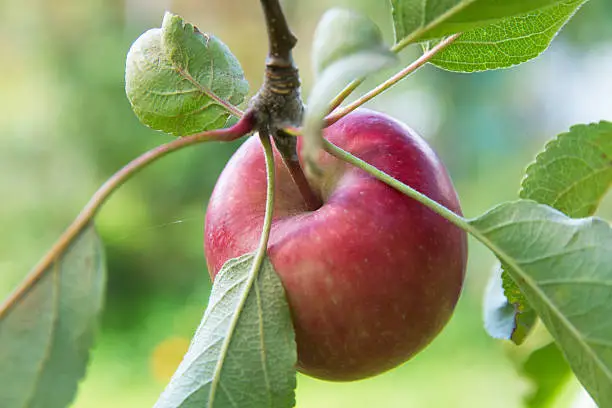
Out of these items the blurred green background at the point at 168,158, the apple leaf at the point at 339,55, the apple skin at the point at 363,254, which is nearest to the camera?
the apple leaf at the point at 339,55

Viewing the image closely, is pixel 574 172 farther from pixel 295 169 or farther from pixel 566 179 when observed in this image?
pixel 295 169

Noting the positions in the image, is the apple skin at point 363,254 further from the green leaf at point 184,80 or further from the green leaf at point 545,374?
the green leaf at point 545,374

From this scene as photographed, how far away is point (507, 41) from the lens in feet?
1.37

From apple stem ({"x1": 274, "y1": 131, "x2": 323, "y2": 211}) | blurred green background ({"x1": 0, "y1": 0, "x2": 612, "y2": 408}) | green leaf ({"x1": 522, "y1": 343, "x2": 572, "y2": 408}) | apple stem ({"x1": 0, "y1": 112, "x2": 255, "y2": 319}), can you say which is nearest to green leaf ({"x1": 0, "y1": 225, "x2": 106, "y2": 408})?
apple stem ({"x1": 0, "y1": 112, "x2": 255, "y2": 319})

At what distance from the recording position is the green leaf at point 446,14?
323 millimetres

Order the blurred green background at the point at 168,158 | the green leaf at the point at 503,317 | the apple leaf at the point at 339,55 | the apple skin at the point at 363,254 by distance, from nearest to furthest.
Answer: the apple leaf at the point at 339,55, the apple skin at the point at 363,254, the green leaf at the point at 503,317, the blurred green background at the point at 168,158

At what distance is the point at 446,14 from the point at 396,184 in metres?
0.09

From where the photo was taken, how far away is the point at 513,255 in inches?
13.9

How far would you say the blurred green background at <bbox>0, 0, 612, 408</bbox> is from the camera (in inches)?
105

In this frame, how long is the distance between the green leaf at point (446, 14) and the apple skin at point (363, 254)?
9cm

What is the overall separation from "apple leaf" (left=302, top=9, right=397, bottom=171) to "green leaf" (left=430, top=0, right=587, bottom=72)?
5.3 inches

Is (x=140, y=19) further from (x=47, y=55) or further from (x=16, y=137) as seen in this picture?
(x=16, y=137)

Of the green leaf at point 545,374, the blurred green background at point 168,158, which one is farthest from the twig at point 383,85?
the blurred green background at point 168,158

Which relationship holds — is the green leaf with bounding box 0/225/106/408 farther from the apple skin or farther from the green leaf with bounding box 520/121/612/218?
the green leaf with bounding box 520/121/612/218
